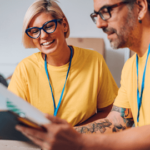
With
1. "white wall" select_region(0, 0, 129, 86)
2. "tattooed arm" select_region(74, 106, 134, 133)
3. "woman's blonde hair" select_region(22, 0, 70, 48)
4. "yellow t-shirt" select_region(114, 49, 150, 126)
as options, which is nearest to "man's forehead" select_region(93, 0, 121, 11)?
"yellow t-shirt" select_region(114, 49, 150, 126)

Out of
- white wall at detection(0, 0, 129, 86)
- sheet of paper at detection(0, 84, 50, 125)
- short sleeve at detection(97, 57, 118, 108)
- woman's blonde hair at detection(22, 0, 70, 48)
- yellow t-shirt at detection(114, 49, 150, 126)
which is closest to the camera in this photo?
sheet of paper at detection(0, 84, 50, 125)

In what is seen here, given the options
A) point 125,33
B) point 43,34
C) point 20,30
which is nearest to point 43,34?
point 43,34

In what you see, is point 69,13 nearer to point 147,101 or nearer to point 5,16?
point 5,16

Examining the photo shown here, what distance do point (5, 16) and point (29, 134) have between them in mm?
2643

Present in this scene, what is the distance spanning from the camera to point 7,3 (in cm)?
266

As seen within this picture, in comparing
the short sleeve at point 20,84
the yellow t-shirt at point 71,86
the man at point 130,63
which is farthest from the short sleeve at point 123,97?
the short sleeve at point 20,84

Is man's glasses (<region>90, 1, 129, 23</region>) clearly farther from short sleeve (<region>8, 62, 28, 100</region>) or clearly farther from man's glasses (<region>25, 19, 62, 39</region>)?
short sleeve (<region>8, 62, 28, 100</region>)

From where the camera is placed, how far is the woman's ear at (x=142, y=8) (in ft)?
3.02

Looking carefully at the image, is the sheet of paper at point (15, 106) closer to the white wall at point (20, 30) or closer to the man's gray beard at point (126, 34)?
the man's gray beard at point (126, 34)

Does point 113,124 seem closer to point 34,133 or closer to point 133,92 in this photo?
point 133,92

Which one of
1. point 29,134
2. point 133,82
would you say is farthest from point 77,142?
point 133,82

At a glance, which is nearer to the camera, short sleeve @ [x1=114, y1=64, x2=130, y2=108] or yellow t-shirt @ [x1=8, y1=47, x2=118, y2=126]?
short sleeve @ [x1=114, y1=64, x2=130, y2=108]

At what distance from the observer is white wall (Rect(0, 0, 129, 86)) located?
2.40 m

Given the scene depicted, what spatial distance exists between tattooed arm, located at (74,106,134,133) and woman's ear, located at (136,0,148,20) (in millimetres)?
584
